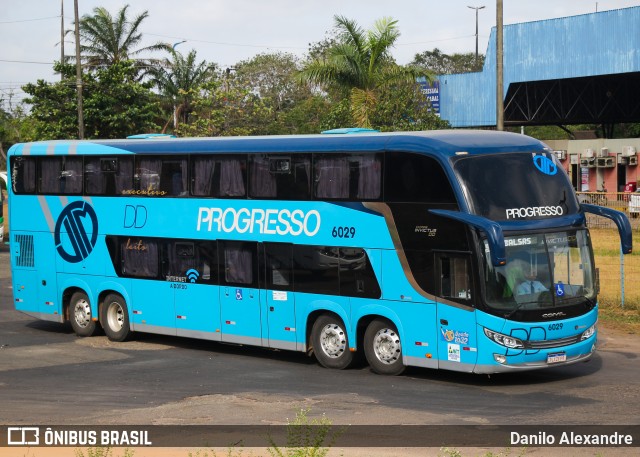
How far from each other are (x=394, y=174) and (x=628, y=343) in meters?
6.64

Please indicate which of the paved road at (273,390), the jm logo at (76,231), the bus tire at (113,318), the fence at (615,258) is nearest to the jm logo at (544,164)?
the paved road at (273,390)

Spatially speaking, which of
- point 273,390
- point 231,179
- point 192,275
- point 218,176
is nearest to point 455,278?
point 273,390

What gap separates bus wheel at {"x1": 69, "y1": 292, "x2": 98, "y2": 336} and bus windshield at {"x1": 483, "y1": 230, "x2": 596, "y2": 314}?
10.5m

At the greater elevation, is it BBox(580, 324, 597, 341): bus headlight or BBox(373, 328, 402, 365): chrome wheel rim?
BBox(580, 324, 597, 341): bus headlight

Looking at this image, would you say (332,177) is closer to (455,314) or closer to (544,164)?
(455,314)

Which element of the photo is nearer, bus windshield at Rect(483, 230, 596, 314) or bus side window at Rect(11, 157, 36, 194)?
bus windshield at Rect(483, 230, 596, 314)

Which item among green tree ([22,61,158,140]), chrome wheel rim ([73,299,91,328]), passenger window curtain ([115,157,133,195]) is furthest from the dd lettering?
green tree ([22,61,158,140])

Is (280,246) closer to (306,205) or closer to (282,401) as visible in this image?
(306,205)

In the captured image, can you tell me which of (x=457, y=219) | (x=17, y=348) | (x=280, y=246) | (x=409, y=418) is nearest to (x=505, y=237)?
(x=457, y=219)

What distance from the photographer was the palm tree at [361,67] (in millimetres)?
33875

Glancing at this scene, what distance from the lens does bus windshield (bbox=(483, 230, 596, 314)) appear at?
1576 cm

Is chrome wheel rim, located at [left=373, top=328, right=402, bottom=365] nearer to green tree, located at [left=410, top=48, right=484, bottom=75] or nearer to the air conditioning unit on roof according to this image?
the air conditioning unit on roof

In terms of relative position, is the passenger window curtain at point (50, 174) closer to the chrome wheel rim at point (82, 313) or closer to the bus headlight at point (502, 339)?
the chrome wheel rim at point (82, 313)

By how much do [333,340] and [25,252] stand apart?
9059mm
